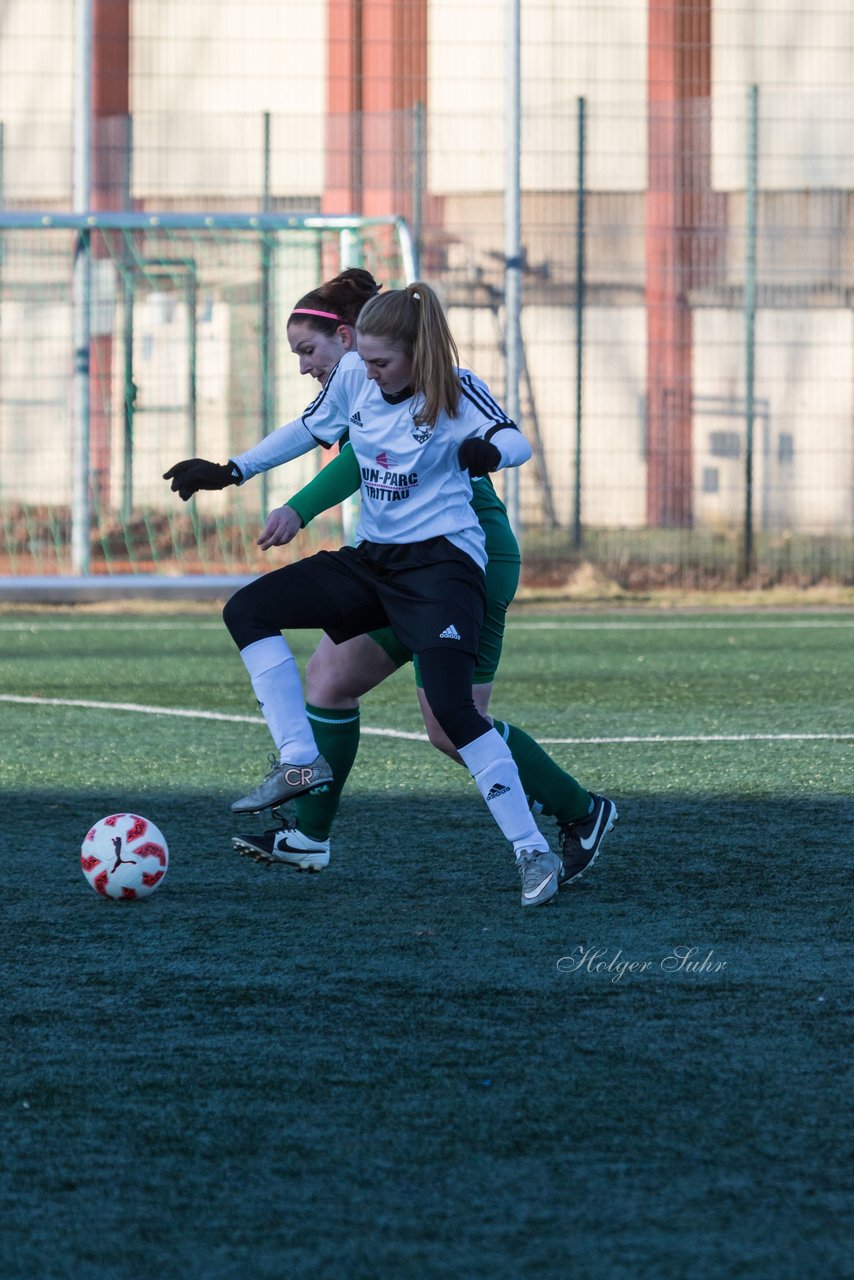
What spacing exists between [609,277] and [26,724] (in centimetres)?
838

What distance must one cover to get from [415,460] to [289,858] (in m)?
0.95

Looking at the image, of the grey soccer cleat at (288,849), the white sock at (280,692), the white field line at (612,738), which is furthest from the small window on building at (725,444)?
the white sock at (280,692)

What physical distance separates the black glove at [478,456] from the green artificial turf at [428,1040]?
0.90 m

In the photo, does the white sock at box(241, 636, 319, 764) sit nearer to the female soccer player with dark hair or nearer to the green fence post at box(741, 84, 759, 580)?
the female soccer player with dark hair

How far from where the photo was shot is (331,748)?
433cm

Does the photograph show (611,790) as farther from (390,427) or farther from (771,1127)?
(771,1127)

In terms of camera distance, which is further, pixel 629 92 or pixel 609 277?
pixel 629 92

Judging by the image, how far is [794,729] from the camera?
671cm

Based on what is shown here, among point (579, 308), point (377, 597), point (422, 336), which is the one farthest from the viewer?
point (579, 308)

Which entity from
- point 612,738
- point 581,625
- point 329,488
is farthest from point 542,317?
point 329,488

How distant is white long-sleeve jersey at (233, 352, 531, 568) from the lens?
396 centimetres

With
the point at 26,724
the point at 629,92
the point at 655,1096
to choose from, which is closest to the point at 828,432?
the point at 629,92

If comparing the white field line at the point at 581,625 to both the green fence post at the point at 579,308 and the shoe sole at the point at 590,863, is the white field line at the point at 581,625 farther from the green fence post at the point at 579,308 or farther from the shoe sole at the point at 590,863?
the shoe sole at the point at 590,863
